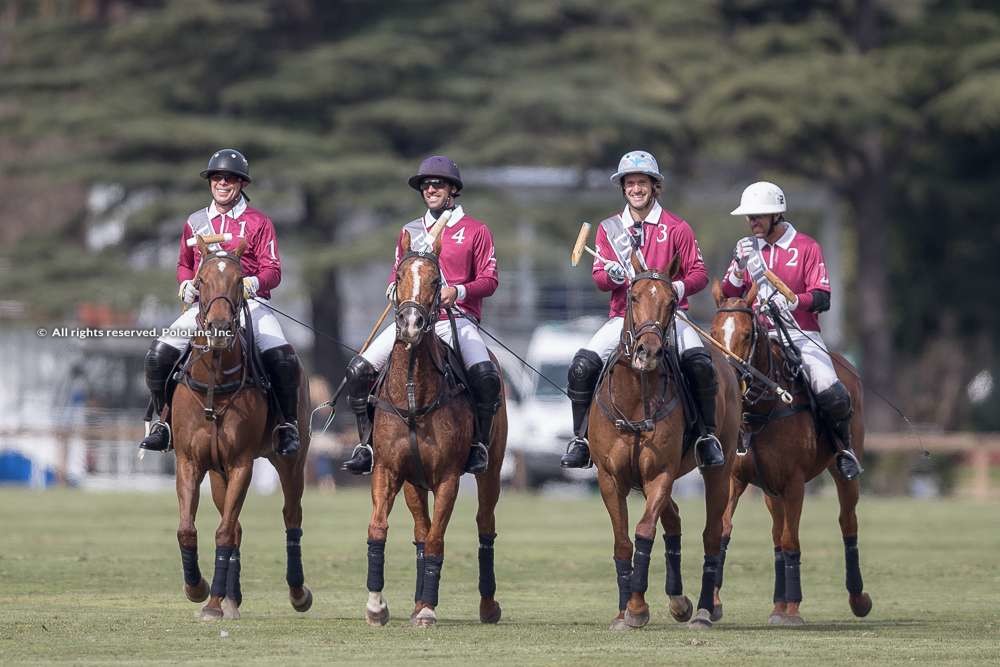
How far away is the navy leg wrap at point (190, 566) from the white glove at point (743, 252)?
435 cm

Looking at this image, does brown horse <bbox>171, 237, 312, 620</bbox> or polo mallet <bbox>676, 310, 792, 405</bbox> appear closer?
brown horse <bbox>171, 237, 312, 620</bbox>

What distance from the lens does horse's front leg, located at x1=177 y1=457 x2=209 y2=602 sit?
13.3 meters

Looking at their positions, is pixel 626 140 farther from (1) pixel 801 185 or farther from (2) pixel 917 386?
(2) pixel 917 386

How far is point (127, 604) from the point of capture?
1432 cm

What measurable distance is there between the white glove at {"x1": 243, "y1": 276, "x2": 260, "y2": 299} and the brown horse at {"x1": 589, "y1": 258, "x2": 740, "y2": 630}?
235 cm

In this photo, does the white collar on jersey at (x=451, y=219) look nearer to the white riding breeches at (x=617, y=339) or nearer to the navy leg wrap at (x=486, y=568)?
the white riding breeches at (x=617, y=339)

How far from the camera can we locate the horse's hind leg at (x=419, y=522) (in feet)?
42.4

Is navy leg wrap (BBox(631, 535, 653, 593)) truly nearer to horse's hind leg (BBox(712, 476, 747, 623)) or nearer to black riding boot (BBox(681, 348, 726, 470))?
black riding boot (BBox(681, 348, 726, 470))

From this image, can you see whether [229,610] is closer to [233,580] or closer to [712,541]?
[233,580]

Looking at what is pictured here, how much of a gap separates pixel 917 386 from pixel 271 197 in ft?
Answer: 87.2

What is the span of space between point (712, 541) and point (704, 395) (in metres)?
1.06

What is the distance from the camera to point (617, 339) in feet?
44.2

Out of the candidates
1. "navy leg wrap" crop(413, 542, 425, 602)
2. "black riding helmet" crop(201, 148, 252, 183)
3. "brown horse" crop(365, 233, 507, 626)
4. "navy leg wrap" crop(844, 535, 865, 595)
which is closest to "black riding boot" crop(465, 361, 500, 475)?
"brown horse" crop(365, 233, 507, 626)

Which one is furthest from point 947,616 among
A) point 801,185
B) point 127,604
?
point 801,185
